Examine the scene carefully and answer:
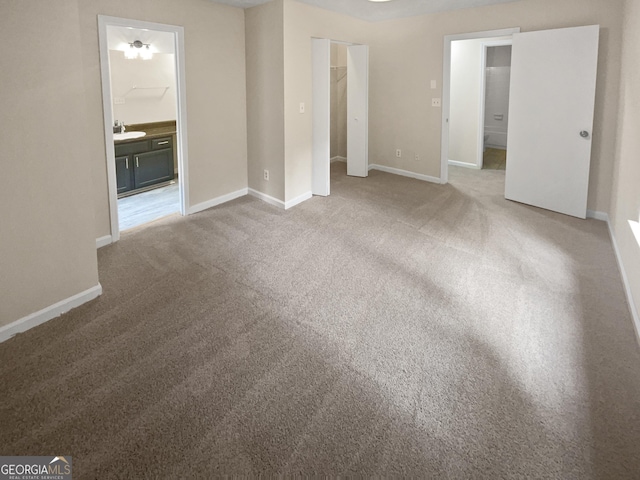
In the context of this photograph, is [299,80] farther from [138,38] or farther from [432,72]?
[138,38]

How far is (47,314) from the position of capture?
269cm

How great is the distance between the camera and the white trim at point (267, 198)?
5.13m

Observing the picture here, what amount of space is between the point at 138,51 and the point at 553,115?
5.40 meters

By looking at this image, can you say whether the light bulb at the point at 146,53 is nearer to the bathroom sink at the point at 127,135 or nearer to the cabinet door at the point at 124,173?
the bathroom sink at the point at 127,135

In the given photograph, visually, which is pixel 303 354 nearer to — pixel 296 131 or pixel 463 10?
pixel 296 131

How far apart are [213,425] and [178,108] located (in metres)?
3.67

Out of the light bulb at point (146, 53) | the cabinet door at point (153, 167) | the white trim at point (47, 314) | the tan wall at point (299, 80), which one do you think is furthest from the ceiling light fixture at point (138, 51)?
the white trim at point (47, 314)

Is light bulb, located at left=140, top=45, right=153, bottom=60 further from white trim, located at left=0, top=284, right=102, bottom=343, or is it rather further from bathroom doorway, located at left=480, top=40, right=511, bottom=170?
bathroom doorway, located at left=480, top=40, right=511, bottom=170

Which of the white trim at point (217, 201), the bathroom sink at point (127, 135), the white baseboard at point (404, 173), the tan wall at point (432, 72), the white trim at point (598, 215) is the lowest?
the white trim at point (598, 215)

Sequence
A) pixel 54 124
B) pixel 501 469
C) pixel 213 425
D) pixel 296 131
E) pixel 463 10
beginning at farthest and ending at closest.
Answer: pixel 463 10 → pixel 296 131 → pixel 54 124 → pixel 213 425 → pixel 501 469

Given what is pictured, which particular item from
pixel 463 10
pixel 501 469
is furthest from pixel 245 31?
pixel 501 469

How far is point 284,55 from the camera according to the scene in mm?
4625

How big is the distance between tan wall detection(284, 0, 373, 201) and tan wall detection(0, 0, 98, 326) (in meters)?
2.48

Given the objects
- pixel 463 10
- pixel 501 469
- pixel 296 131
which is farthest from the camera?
pixel 463 10
